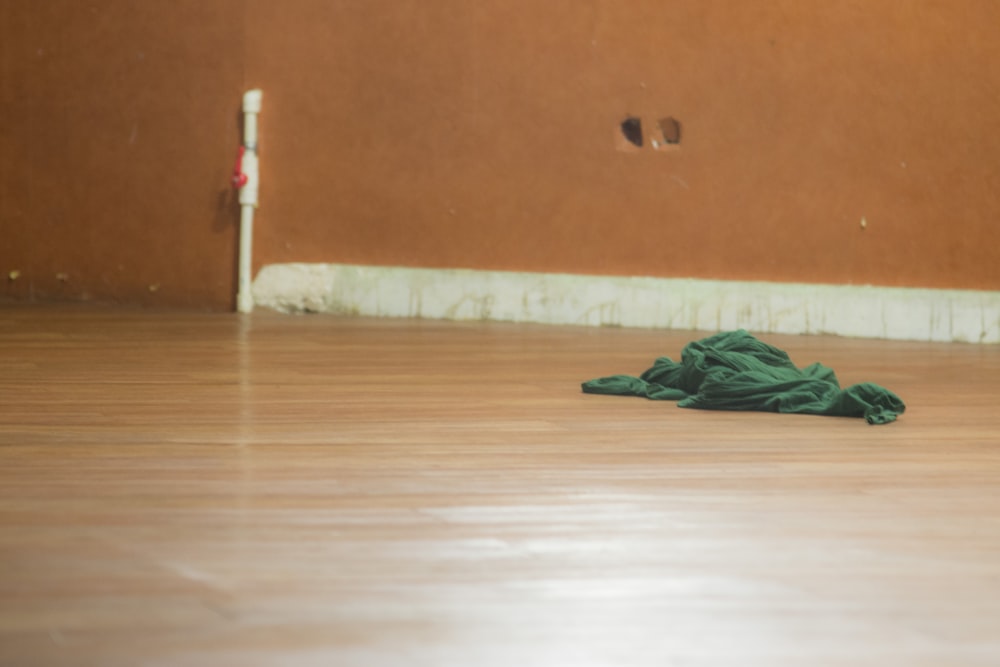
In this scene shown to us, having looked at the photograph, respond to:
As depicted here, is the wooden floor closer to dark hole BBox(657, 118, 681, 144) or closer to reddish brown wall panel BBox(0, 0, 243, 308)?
dark hole BBox(657, 118, 681, 144)

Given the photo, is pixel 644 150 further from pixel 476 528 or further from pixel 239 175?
pixel 476 528

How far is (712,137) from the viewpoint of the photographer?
454cm

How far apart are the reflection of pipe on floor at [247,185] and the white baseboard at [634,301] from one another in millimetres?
59

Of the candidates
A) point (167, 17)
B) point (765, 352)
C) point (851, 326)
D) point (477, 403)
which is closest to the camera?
point (477, 403)

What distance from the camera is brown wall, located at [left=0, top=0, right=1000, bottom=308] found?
14.7 feet

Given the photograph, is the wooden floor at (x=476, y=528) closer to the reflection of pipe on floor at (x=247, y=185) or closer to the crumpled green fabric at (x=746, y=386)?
the crumpled green fabric at (x=746, y=386)

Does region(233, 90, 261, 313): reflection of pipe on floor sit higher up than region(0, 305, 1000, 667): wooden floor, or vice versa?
region(233, 90, 261, 313): reflection of pipe on floor

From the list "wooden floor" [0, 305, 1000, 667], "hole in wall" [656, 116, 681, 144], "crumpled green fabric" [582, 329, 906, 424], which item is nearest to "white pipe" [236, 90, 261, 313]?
"hole in wall" [656, 116, 681, 144]

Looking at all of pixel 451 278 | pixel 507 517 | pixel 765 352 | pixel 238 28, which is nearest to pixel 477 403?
pixel 765 352

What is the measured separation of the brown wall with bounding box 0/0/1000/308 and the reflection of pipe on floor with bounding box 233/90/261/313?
0.17ft

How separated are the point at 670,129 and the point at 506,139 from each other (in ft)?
2.09

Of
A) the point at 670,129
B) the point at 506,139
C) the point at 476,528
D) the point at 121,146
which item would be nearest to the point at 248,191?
the point at 121,146

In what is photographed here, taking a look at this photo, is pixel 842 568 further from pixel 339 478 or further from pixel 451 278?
pixel 451 278

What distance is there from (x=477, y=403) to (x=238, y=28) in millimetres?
2914
